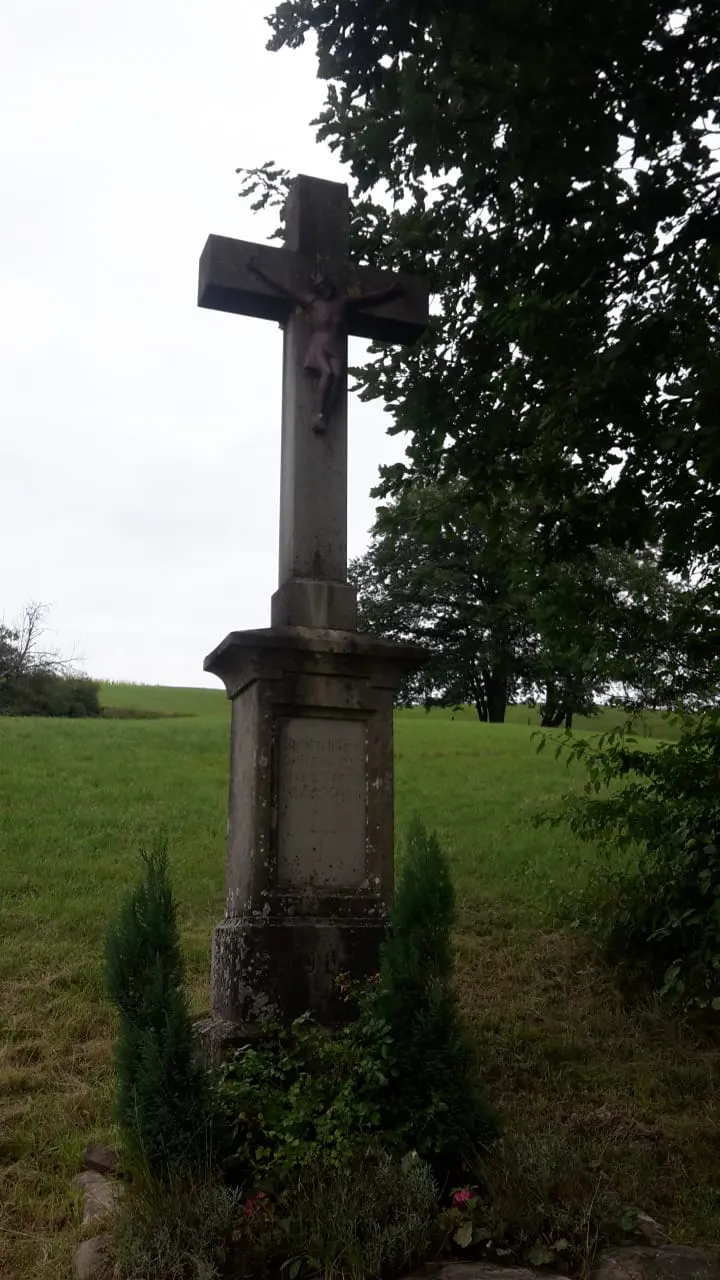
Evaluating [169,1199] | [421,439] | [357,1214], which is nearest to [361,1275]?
[357,1214]

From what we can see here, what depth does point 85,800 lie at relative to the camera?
12555 mm

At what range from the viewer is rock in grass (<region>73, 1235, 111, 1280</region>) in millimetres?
3275

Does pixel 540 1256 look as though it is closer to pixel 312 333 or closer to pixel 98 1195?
pixel 98 1195

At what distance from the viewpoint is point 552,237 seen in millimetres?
5211

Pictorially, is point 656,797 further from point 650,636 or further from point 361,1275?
point 361,1275

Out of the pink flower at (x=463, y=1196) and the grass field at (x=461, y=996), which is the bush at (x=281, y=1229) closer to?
the pink flower at (x=463, y=1196)

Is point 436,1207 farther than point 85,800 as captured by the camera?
No

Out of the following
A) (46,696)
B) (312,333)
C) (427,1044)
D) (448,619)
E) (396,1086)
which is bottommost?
(396,1086)

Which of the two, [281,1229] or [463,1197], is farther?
[463,1197]

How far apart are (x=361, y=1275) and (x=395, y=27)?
4132 millimetres

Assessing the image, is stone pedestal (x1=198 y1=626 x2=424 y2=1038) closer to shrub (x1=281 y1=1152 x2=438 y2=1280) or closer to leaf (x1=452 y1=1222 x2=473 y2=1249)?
shrub (x1=281 y1=1152 x2=438 y2=1280)

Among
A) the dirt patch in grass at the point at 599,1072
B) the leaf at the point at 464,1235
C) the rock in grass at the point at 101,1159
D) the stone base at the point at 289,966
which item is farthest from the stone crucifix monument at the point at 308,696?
the leaf at the point at 464,1235

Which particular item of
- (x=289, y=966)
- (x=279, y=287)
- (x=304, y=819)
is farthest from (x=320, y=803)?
(x=279, y=287)

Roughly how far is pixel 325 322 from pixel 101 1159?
14.8 feet
